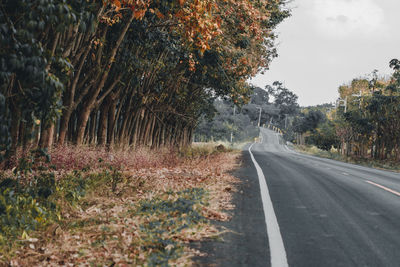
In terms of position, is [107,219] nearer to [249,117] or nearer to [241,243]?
[241,243]

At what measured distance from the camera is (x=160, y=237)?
519 centimetres

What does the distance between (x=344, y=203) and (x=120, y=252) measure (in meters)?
5.52

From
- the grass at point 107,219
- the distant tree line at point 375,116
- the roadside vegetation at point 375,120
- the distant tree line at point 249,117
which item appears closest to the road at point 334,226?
the grass at point 107,219

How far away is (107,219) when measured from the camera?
5.78 m

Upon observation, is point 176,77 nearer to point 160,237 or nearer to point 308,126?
point 160,237

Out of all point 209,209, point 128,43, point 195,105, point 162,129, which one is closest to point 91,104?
point 128,43

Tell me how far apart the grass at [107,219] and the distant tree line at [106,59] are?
40.5 inches

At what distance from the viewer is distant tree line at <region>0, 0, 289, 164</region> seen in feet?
16.1

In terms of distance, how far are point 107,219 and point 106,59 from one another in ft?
20.4

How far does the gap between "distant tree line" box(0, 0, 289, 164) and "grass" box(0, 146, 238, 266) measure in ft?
3.38

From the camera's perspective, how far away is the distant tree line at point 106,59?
16.1 feet

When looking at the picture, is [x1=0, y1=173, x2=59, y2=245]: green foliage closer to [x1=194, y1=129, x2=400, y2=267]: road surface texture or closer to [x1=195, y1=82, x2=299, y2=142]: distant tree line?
[x1=194, y1=129, x2=400, y2=267]: road surface texture

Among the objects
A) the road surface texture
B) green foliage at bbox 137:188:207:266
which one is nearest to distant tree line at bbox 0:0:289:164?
green foliage at bbox 137:188:207:266

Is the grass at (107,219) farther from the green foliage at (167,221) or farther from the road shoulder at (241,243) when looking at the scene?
the road shoulder at (241,243)
